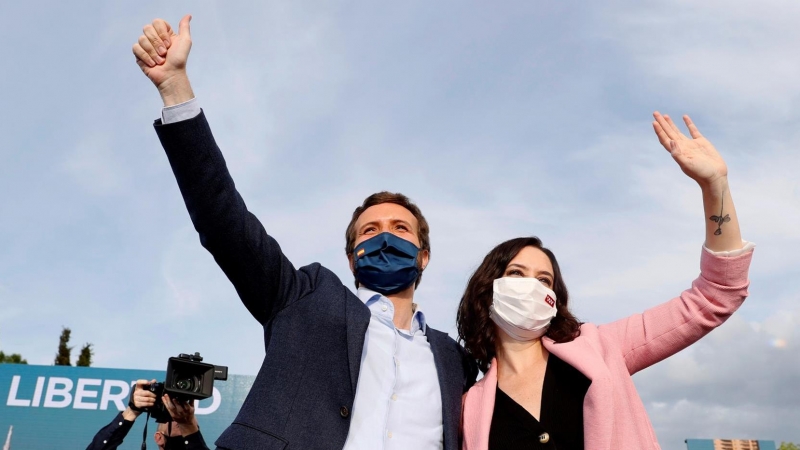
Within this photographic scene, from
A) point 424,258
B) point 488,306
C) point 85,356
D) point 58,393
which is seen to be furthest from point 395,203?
point 85,356

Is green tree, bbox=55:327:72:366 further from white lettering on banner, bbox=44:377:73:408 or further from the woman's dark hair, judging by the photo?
the woman's dark hair

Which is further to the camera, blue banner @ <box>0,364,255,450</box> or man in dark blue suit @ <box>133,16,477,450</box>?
blue banner @ <box>0,364,255,450</box>

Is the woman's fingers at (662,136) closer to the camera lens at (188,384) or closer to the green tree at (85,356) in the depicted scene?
the camera lens at (188,384)

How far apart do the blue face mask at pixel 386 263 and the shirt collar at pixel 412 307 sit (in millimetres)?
50

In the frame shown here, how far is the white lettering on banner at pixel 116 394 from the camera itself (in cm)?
1370

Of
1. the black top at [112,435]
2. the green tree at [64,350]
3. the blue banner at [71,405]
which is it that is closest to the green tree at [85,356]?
the green tree at [64,350]

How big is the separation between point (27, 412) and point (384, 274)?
13.3 meters

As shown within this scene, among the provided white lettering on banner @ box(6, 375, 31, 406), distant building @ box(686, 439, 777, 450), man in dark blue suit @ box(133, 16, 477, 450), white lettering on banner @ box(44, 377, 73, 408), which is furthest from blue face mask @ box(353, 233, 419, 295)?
distant building @ box(686, 439, 777, 450)

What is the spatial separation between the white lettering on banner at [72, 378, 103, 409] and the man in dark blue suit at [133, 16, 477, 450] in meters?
12.5

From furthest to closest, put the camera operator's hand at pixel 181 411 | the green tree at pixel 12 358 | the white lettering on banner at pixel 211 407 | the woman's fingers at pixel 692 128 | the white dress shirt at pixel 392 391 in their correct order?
the green tree at pixel 12 358 → the white lettering on banner at pixel 211 407 → the camera operator's hand at pixel 181 411 → the woman's fingers at pixel 692 128 → the white dress shirt at pixel 392 391

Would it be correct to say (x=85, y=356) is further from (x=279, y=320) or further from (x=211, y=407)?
(x=279, y=320)

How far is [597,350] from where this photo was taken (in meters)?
2.99

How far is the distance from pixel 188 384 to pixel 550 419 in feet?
6.37

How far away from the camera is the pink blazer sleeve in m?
2.84
